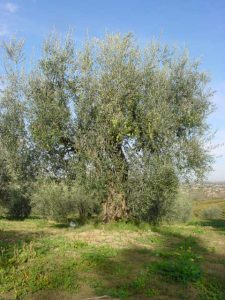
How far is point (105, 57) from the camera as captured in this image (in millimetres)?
19516

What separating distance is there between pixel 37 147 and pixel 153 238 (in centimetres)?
761

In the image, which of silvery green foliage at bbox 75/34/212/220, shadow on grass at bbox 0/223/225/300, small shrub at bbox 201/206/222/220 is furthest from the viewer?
small shrub at bbox 201/206/222/220

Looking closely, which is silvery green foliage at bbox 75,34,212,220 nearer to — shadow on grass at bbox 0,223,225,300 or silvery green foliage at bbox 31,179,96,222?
silvery green foliage at bbox 31,179,96,222

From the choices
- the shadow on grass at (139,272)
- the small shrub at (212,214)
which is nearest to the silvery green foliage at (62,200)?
the shadow on grass at (139,272)

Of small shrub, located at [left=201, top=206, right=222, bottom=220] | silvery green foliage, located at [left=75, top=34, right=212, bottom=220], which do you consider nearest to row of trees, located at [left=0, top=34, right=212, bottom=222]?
silvery green foliage, located at [left=75, top=34, right=212, bottom=220]

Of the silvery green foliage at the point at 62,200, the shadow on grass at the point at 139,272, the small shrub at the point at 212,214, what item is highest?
the small shrub at the point at 212,214

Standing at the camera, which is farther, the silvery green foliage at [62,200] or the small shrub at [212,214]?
the small shrub at [212,214]

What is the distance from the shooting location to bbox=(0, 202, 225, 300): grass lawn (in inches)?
366

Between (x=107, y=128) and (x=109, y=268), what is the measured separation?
893 centimetres

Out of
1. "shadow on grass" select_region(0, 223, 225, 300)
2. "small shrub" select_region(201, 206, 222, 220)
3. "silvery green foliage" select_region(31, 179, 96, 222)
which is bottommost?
"shadow on grass" select_region(0, 223, 225, 300)

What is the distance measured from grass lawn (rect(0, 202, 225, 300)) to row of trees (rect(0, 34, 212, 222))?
12.0ft

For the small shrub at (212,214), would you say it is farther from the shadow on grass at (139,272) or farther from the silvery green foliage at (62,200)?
the shadow on grass at (139,272)

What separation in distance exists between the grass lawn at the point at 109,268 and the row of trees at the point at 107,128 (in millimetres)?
3652

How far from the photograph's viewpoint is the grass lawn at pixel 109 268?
930 cm
